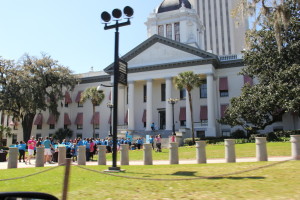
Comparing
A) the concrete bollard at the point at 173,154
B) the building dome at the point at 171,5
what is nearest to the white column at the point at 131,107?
the building dome at the point at 171,5

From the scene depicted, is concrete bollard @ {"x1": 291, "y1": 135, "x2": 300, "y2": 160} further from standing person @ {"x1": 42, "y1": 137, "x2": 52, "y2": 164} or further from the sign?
Answer: standing person @ {"x1": 42, "y1": 137, "x2": 52, "y2": 164}

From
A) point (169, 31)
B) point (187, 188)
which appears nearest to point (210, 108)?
point (169, 31)

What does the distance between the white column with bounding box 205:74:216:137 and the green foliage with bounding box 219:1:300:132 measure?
10.9ft

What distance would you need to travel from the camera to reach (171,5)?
181ft

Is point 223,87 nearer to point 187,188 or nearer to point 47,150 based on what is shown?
point 47,150

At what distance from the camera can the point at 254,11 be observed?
1553 centimetres

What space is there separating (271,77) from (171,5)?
100ft

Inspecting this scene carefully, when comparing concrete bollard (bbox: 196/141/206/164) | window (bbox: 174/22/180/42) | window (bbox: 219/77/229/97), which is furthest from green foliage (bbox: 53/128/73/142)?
concrete bollard (bbox: 196/141/206/164)

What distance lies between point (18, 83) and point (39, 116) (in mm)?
12314

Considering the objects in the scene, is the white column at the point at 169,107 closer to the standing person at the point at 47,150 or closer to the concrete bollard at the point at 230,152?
the standing person at the point at 47,150

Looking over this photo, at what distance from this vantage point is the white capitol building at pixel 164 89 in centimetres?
3950

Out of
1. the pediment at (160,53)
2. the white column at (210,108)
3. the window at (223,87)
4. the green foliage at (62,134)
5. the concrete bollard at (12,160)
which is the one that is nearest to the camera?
the concrete bollard at (12,160)

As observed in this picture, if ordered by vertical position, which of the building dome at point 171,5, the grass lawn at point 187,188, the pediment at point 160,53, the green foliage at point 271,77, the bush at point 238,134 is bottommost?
the grass lawn at point 187,188

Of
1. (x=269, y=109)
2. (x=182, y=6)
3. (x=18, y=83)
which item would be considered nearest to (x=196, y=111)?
(x=269, y=109)
